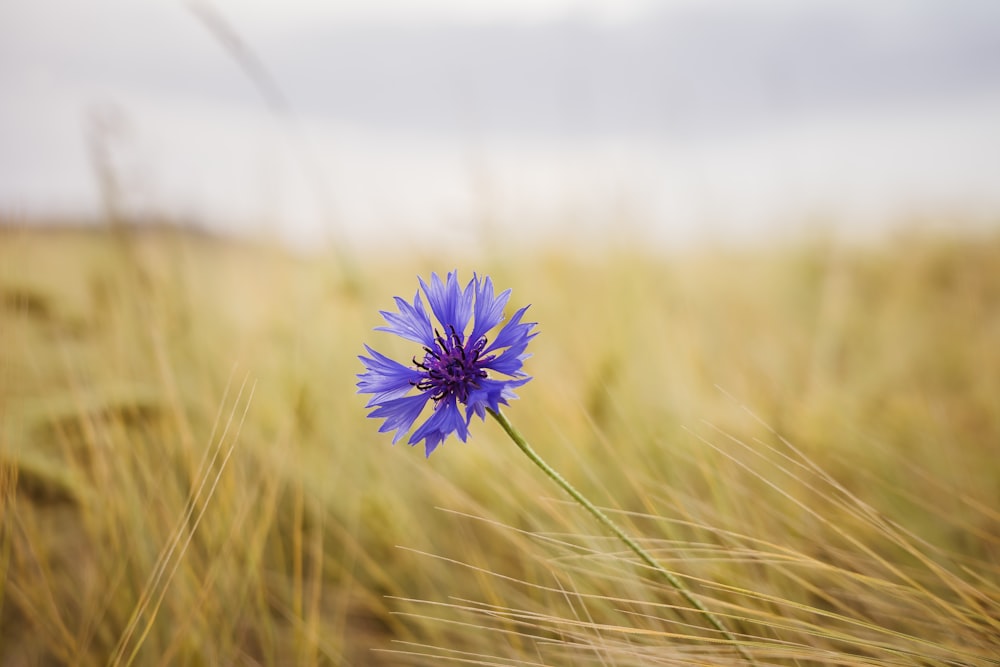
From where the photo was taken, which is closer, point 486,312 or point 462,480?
point 486,312

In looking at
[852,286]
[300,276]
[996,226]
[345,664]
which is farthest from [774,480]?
[996,226]

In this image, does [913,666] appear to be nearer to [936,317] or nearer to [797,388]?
[797,388]

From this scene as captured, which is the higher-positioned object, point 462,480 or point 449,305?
point 449,305

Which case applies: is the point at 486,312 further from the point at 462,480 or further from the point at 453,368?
the point at 462,480

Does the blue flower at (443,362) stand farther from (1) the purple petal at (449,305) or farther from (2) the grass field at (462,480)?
(2) the grass field at (462,480)

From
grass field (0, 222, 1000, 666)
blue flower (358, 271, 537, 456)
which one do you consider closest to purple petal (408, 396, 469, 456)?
blue flower (358, 271, 537, 456)

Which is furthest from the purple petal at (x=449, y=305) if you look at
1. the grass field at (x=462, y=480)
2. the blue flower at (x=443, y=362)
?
the grass field at (x=462, y=480)

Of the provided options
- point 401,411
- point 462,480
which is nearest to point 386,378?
point 401,411
